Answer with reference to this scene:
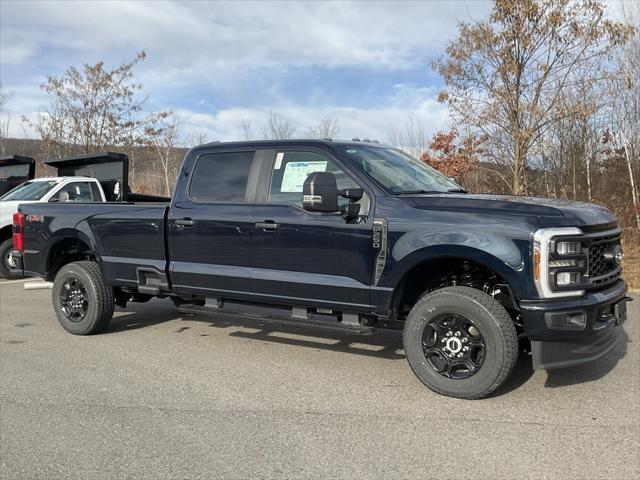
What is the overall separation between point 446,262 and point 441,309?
1.48 ft

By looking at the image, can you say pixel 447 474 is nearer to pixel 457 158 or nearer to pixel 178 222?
pixel 178 222

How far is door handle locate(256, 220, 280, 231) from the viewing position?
5180 mm

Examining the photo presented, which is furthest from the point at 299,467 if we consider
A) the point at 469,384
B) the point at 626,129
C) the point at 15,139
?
the point at 15,139

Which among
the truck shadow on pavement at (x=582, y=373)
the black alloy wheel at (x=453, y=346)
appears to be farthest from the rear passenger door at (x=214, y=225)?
the truck shadow on pavement at (x=582, y=373)

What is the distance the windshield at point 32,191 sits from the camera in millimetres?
11617

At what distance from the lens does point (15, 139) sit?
84.0 feet

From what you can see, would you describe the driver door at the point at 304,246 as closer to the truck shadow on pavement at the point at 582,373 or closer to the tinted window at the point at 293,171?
the tinted window at the point at 293,171

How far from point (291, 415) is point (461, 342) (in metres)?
1.39

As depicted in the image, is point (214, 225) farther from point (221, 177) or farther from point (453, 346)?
point (453, 346)

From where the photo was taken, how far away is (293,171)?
5.37 meters

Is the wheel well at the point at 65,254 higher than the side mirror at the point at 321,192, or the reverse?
the side mirror at the point at 321,192

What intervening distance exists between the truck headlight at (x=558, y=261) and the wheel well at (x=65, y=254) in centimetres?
507

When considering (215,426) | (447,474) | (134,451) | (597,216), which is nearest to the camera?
(447,474)

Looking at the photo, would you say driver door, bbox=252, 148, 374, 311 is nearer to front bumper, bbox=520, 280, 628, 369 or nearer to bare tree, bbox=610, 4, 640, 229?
front bumper, bbox=520, 280, 628, 369
